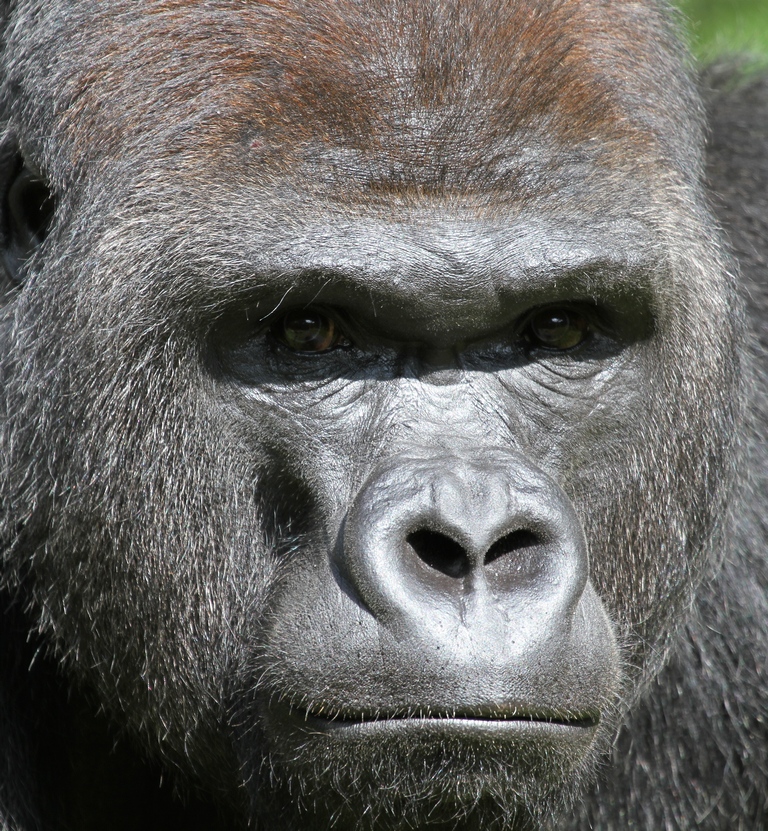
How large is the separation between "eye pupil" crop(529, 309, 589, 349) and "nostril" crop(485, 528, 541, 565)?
2.40 feet

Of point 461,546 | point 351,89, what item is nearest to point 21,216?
point 351,89

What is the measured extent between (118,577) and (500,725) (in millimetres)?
1251

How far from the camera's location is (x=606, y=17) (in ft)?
13.7

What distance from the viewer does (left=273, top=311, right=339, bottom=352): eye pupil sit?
380cm

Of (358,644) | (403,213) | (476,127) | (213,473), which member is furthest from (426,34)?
(358,644)

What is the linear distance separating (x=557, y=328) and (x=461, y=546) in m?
0.93

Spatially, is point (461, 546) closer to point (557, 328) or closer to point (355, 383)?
point (355, 383)

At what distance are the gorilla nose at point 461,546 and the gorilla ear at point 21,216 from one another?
1400 mm

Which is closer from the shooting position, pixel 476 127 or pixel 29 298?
pixel 476 127

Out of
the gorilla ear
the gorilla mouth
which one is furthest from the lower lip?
the gorilla ear

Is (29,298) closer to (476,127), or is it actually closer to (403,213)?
(403,213)

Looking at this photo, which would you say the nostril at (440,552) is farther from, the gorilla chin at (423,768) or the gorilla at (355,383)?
the gorilla chin at (423,768)

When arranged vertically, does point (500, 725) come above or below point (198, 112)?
below

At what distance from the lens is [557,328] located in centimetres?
398
